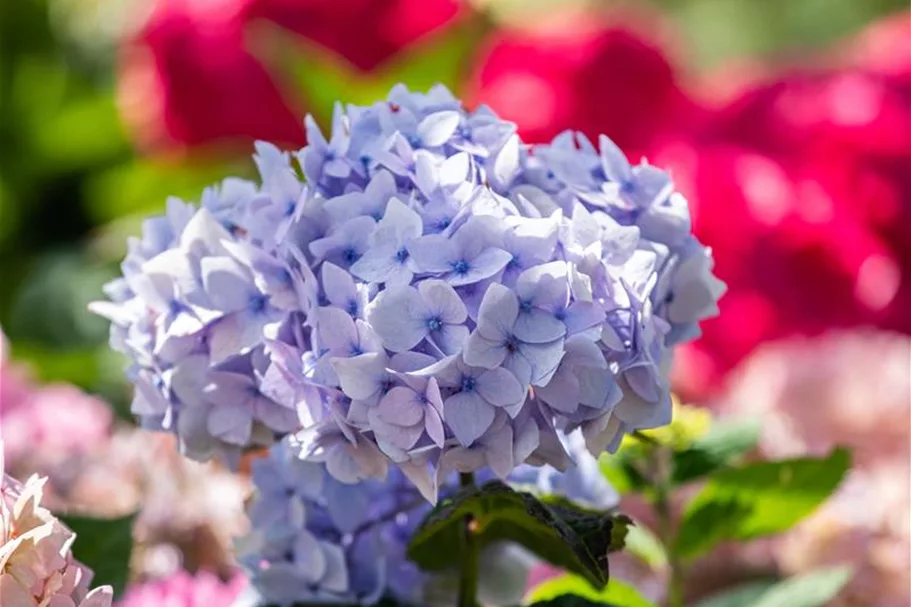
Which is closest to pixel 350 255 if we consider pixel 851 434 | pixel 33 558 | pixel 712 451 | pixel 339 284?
pixel 339 284

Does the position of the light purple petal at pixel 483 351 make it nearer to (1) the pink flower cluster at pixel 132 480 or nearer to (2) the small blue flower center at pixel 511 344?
(2) the small blue flower center at pixel 511 344

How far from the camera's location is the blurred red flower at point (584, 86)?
1184mm

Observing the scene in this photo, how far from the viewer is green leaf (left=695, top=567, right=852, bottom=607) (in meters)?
A: 0.55

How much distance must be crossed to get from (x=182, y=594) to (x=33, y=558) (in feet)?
0.47

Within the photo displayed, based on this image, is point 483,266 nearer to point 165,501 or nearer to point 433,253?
point 433,253

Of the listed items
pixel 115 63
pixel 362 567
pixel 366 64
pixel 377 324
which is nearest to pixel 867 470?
pixel 362 567

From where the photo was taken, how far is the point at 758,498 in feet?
1.94

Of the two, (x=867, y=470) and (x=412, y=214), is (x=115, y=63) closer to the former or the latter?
(x=867, y=470)

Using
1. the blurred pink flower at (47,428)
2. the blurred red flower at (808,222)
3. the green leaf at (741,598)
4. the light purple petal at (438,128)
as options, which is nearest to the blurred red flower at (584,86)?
the blurred red flower at (808,222)

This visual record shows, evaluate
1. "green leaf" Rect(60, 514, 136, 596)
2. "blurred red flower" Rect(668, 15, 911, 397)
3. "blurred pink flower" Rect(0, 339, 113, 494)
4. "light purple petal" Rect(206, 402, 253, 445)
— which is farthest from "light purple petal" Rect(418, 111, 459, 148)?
"blurred red flower" Rect(668, 15, 911, 397)

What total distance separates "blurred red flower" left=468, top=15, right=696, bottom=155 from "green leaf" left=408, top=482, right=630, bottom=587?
0.67m

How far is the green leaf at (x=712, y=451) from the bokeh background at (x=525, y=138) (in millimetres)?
113

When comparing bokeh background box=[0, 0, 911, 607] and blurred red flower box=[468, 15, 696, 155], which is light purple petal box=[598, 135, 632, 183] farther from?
blurred red flower box=[468, 15, 696, 155]

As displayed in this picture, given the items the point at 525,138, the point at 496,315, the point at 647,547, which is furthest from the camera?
the point at 525,138
